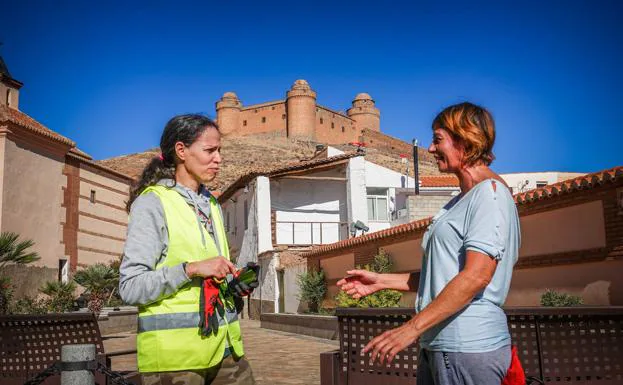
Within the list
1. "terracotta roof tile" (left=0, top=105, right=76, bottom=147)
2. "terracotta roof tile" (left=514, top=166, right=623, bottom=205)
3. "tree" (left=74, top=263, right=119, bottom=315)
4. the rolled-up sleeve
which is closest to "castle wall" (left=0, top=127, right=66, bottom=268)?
"terracotta roof tile" (left=0, top=105, right=76, bottom=147)

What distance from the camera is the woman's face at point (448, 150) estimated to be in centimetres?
235

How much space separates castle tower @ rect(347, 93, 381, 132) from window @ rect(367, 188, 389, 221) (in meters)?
67.7

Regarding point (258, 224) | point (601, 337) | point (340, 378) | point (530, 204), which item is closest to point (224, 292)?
point (340, 378)

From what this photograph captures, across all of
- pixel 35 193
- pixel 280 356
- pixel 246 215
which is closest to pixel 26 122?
pixel 35 193

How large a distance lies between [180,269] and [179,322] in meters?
0.21

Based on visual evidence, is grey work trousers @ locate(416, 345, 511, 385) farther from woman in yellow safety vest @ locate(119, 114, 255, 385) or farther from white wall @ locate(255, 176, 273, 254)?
white wall @ locate(255, 176, 273, 254)

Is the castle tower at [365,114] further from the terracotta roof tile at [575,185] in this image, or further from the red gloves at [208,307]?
the red gloves at [208,307]

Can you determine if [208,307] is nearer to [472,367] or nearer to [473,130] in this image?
[472,367]

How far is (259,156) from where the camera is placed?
78.1 meters

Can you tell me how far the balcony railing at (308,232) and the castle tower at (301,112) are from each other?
59.2m

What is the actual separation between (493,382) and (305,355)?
10.00 metres

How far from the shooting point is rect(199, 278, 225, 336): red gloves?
2.33 meters

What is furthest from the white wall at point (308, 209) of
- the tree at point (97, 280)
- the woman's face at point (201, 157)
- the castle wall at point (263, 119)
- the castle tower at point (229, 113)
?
the castle tower at point (229, 113)

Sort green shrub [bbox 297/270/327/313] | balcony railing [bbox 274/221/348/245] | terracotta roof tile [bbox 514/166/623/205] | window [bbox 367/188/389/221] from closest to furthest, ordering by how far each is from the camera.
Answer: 1. terracotta roof tile [bbox 514/166/623/205]
2. green shrub [bbox 297/270/327/313]
3. balcony railing [bbox 274/221/348/245]
4. window [bbox 367/188/389/221]
